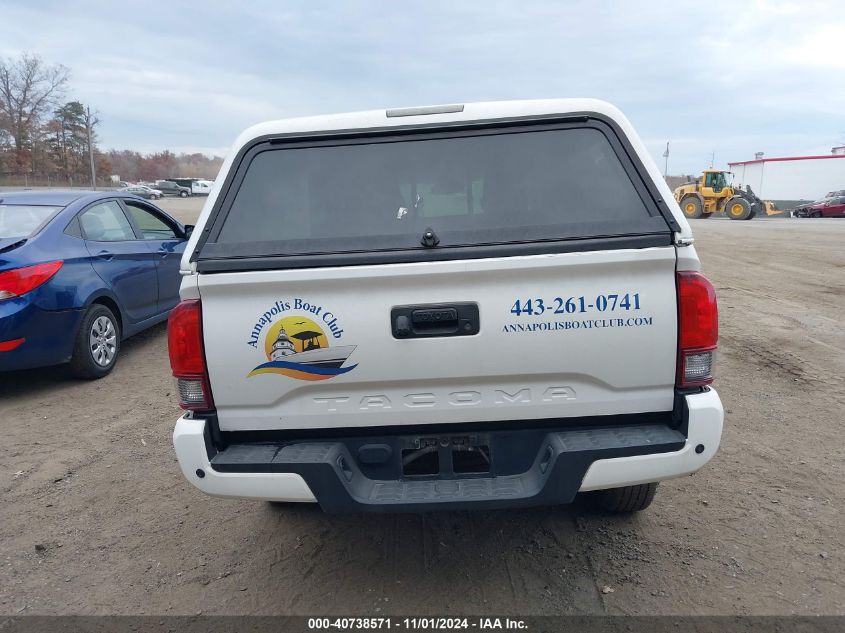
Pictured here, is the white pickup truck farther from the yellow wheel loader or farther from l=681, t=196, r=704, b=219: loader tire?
l=681, t=196, r=704, b=219: loader tire

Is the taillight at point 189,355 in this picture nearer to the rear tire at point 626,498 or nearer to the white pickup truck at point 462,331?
the white pickup truck at point 462,331

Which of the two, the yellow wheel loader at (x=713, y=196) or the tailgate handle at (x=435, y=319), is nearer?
the tailgate handle at (x=435, y=319)

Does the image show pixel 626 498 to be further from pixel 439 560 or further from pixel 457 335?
pixel 457 335

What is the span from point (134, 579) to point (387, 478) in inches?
54.0

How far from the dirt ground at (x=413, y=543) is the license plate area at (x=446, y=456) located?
1.89 feet

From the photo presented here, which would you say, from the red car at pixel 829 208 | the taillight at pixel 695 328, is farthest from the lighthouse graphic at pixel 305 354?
the red car at pixel 829 208

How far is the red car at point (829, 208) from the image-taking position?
33469mm

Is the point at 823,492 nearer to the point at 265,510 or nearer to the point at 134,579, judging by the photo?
the point at 265,510

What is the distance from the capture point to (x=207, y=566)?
114 inches

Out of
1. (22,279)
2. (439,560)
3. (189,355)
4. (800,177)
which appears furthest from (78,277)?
(800,177)

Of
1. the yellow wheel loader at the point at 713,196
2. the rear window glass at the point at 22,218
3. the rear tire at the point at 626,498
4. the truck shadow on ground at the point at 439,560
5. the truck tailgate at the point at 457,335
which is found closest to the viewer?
the truck tailgate at the point at 457,335

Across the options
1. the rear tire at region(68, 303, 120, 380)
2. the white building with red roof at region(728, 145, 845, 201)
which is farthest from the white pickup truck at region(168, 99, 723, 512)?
the white building with red roof at region(728, 145, 845, 201)

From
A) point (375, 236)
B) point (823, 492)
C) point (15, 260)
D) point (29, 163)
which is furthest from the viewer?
point (29, 163)

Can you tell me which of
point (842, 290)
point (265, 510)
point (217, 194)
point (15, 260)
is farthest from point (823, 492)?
point (842, 290)
